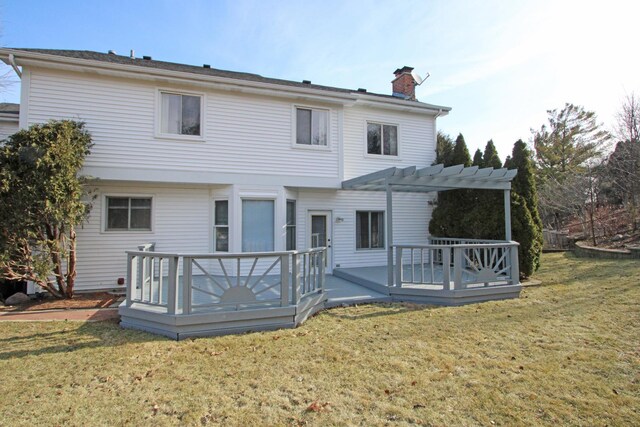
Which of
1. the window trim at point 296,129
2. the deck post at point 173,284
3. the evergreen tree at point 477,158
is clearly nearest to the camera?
the deck post at point 173,284

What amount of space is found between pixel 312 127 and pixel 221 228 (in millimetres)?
4044

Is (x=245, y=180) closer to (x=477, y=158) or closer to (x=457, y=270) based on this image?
(x=457, y=270)

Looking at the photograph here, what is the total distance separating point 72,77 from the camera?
817 cm

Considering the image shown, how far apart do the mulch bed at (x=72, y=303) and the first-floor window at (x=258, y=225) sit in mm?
3352

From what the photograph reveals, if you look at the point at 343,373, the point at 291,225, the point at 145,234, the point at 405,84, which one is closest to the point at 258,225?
the point at 291,225

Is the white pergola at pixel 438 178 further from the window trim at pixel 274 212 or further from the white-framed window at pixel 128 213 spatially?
the white-framed window at pixel 128 213

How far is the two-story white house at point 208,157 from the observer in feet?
27.0

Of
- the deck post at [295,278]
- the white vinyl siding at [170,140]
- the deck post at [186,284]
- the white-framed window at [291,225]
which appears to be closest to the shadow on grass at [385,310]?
the deck post at [295,278]

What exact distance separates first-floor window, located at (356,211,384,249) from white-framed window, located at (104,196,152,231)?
249 inches

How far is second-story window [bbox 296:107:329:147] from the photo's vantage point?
1006 cm

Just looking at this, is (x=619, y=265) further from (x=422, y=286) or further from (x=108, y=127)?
(x=108, y=127)

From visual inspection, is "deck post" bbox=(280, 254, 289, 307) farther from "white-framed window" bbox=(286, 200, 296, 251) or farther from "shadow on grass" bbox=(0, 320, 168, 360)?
"white-framed window" bbox=(286, 200, 296, 251)

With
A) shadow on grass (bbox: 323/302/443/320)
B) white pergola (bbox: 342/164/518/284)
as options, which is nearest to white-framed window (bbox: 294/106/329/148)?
white pergola (bbox: 342/164/518/284)

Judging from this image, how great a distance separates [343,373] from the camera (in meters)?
3.95
